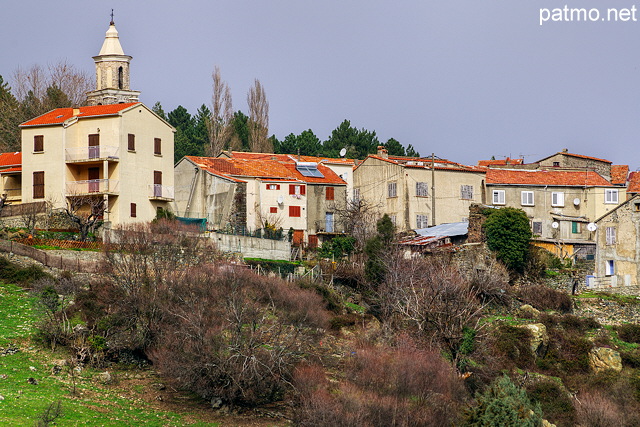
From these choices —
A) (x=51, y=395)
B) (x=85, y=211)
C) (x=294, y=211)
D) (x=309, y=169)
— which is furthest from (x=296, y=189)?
(x=51, y=395)

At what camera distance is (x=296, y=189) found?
65250 mm

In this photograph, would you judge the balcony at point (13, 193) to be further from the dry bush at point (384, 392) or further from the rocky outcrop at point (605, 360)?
the rocky outcrop at point (605, 360)

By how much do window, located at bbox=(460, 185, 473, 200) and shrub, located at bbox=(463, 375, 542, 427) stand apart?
31173 millimetres

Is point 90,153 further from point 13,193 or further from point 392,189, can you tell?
point 392,189

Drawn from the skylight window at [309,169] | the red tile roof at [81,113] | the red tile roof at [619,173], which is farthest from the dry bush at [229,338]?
the red tile roof at [619,173]

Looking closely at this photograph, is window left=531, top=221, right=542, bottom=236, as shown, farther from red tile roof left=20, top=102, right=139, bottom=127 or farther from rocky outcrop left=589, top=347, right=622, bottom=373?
red tile roof left=20, top=102, right=139, bottom=127

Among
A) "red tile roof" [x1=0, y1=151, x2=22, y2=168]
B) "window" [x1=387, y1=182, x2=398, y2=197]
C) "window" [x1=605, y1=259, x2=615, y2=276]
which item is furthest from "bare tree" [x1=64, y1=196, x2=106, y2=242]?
"window" [x1=605, y1=259, x2=615, y2=276]

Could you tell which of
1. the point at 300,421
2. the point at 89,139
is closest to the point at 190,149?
the point at 89,139

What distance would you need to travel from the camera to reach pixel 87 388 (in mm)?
36688

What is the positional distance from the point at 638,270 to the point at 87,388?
113 feet

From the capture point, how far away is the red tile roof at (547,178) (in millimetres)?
68188

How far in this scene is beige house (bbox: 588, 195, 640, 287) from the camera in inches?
2327

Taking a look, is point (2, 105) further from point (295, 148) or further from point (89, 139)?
point (295, 148)

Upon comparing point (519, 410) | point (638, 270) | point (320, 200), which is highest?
point (320, 200)
